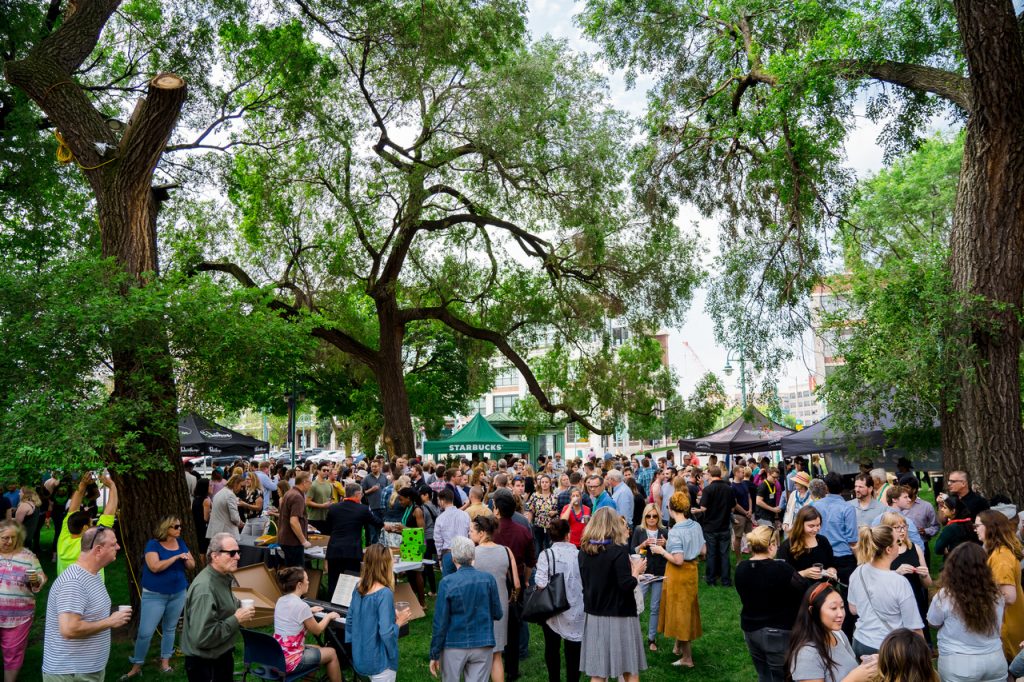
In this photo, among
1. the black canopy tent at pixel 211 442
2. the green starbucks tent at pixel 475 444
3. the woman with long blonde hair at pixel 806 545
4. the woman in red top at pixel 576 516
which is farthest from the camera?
the green starbucks tent at pixel 475 444

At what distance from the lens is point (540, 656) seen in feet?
25.2

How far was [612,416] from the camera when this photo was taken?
20453mm

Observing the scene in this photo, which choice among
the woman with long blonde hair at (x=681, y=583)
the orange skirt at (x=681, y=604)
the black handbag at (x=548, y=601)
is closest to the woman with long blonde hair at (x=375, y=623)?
the black handbag at (x=548, y=601)

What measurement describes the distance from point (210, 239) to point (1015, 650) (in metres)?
18.9

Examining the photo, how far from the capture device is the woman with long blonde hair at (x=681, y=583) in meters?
7.27

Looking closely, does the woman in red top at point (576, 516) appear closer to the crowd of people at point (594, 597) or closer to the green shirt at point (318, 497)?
the crowd of people at point (594, 597)

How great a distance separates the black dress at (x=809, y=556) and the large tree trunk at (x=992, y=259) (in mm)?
5003

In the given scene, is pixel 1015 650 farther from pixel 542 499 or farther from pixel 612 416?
pixel 612 416

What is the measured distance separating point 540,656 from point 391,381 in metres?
11.6

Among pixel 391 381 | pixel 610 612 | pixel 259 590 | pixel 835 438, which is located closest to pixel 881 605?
pixel 610 612

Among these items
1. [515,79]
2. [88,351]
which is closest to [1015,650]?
[88,351]

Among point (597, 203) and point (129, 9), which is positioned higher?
point (129, 9)

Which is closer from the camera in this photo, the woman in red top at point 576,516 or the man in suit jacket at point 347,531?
the man in suit jacket at point 347,531

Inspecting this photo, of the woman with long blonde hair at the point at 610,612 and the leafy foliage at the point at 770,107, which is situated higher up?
the leafy foliage at the point at 770,107
